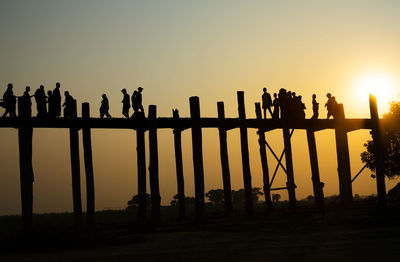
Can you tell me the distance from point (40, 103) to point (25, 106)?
51cm

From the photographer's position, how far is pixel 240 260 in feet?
26.9

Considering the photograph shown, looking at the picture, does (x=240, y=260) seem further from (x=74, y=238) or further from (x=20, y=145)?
(x=20, y=145)

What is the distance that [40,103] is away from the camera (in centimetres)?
1573

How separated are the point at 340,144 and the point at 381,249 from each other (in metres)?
11.7

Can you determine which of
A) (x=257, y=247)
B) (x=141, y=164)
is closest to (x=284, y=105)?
(x=141, y=164)

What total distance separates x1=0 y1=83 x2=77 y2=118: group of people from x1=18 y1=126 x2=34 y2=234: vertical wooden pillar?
52 cm

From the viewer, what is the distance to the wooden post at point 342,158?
2012 centimetres

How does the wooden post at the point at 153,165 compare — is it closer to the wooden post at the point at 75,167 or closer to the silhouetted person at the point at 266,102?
the wooden post at the point at 75,167

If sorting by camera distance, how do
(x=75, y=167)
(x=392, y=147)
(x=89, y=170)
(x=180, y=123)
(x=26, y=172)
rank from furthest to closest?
(x=392, y=147) < (x=180, y=123) < (x=89, y=170) < (x=75, y=167) < (x=26, y=172)

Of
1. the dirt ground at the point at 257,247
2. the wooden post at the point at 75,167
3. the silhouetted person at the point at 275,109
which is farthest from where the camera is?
the silhouetted person at the point at 275,109

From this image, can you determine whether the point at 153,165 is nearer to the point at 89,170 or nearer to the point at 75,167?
the point at 89,170

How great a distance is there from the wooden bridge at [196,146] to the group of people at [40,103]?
0.25 meters

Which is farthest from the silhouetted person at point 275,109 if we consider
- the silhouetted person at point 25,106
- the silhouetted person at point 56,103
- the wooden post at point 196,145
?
the silhouetted person at point 25,106

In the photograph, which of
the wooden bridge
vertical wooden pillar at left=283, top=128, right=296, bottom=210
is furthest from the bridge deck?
vertical wooden pillar at left=283, top=128, right=296, bottom=210
